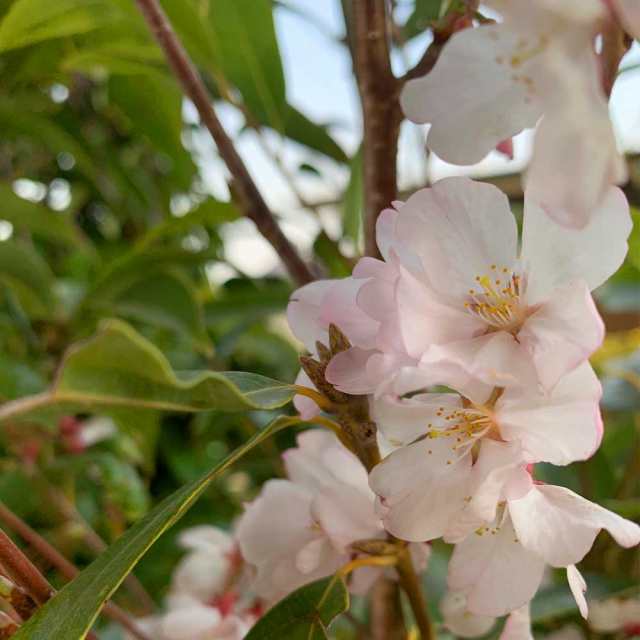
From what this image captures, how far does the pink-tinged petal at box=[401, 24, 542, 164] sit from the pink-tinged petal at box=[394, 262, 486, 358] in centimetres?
5

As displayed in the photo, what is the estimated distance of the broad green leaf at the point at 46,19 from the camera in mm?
622

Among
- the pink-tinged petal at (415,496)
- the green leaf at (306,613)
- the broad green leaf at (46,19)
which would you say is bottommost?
the green leaf at (306,613)

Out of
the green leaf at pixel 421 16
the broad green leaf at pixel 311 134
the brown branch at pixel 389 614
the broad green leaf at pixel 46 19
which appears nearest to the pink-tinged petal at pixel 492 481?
the brown branch at pixel 389 614

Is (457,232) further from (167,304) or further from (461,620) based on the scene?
(167,304)

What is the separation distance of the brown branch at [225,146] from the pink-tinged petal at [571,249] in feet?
0.77

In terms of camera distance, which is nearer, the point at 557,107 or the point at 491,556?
the point at 557,107

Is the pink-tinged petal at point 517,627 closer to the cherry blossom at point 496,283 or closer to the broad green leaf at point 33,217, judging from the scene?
the cherry blossom at point 496,283

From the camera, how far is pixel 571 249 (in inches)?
13.9

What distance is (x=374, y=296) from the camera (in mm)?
330

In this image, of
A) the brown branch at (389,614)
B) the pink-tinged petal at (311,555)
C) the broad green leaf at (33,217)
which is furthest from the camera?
the broad green leaf at (33,217)

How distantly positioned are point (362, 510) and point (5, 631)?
19 cm

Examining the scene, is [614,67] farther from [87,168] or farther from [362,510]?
[87,168]

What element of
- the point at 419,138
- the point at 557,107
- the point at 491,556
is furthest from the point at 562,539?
the point at 419,138

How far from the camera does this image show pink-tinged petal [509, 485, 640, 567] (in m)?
0.33
